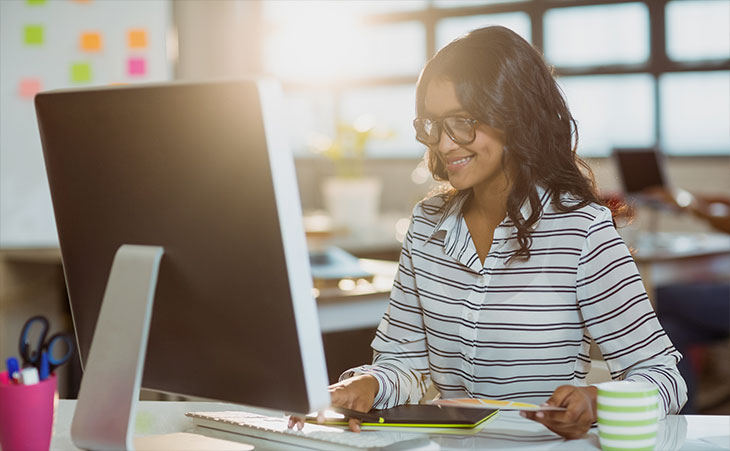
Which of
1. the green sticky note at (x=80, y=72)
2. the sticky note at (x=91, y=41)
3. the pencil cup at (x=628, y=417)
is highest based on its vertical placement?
the sticky note at (x=91, y=41)

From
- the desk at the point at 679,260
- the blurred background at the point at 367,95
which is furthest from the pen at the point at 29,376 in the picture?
the desk at the point at 679,260

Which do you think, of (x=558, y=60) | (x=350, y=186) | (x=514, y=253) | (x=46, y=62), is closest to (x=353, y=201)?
(x=350, y=186)

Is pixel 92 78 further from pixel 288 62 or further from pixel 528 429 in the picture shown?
pixel 288 62

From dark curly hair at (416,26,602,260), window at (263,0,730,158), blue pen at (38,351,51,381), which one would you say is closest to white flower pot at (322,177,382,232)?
window at (263,0,730,158)

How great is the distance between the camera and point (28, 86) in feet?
10.4

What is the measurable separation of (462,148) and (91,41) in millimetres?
2239

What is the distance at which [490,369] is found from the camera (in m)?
1.39

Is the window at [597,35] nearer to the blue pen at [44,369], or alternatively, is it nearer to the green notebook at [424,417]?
the green notebook at [424,417]

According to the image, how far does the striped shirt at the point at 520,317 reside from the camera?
1.29 meters

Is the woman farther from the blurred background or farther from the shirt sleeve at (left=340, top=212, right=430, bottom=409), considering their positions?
the blurred background

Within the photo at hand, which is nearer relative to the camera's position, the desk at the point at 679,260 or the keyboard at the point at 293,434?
the keyboard at the point at 293,434

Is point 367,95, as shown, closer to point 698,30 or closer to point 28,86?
point 698,30

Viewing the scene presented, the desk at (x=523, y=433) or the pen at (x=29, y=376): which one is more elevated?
the pen at (x=29, y=376)

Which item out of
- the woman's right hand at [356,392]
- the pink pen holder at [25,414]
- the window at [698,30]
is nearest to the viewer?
the pink pen holder at [25,414]
